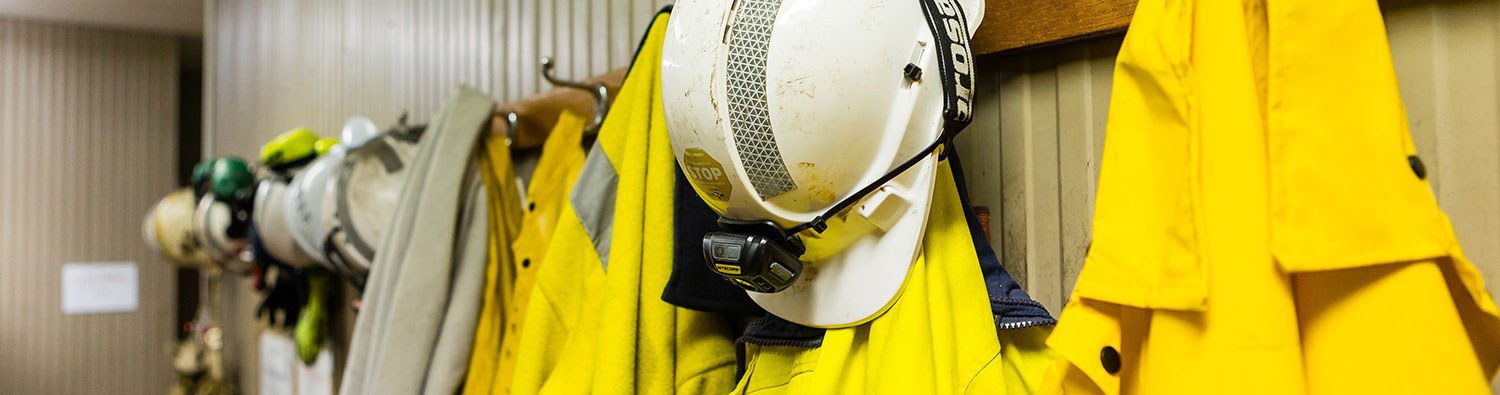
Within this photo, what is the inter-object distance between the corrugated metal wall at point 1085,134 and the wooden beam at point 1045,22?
0.09ft

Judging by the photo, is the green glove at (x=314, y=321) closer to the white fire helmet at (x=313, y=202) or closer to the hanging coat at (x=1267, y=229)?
the white fire helmet at (x=313, y=202)

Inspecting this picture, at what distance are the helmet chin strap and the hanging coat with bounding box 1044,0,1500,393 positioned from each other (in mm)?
93

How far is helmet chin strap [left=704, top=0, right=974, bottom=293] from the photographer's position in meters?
0.53

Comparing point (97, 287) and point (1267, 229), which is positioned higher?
point (1267, 229)

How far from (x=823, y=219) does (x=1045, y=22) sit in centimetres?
21

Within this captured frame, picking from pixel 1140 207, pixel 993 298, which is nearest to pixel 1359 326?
pixel 1140 207

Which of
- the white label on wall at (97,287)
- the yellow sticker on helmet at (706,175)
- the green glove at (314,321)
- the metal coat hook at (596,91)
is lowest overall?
the white label on wall at (97,287)

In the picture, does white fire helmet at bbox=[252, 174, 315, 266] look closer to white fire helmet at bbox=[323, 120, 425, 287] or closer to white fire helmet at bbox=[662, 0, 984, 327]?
white fire helmet at bbox=[323, 120, 425, 287]

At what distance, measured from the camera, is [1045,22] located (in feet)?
2.00

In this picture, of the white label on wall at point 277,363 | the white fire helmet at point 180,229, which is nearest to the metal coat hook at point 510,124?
the white label on wall at point 277,363

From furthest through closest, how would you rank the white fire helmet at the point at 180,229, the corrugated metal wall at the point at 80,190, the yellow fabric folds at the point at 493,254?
1. the corrugated metal wall at the point at 80,190
2. the white fire helmet at the point at 180,229
3. the yellow fabric folds at the point at 493,254

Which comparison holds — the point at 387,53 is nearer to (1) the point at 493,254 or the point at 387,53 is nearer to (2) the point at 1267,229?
(1) the point at 493,254

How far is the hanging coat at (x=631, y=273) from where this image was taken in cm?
76

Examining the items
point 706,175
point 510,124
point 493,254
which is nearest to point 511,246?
point 493,254
